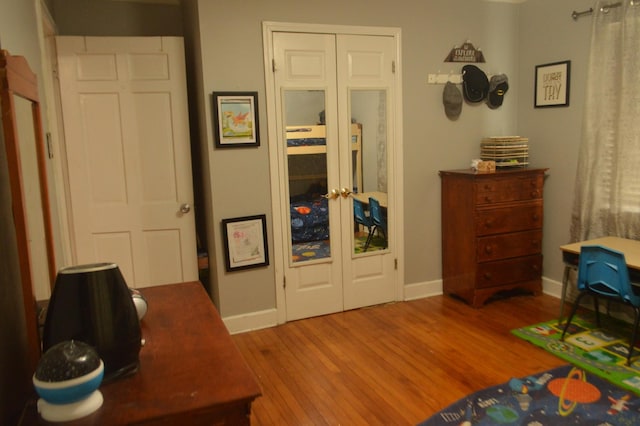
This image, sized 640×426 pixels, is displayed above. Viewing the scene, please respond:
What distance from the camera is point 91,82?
10.5ft

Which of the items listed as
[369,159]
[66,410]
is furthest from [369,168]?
[66,410]

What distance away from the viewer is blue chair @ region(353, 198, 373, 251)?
149 inches

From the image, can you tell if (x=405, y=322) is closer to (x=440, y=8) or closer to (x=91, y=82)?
(x=440, y=8)

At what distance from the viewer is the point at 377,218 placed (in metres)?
3.89

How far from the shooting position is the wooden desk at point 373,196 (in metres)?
3.78

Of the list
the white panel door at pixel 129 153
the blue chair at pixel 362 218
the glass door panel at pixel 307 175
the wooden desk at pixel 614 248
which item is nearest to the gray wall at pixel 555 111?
the wooden desk at pixel 614 248

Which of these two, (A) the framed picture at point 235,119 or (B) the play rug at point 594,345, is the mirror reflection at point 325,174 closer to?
(A) the framed picture at point 235,119

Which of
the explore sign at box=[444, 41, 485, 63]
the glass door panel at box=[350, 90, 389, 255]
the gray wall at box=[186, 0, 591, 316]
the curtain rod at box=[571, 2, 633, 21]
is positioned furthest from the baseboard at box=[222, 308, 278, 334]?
the curtain rod at box=[571, 2, 633, 21]

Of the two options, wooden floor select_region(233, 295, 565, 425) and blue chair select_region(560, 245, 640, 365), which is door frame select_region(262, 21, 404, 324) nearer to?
wooden floor select_region(233, 295, 565, 425)

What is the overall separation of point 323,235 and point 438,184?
1.11 metres

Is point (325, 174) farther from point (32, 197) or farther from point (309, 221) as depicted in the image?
point (32, 197)

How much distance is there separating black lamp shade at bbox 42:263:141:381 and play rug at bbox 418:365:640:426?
1632 millimetres

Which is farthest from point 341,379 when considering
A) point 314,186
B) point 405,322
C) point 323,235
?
point 314,186

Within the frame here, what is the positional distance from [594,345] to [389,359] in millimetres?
1329
